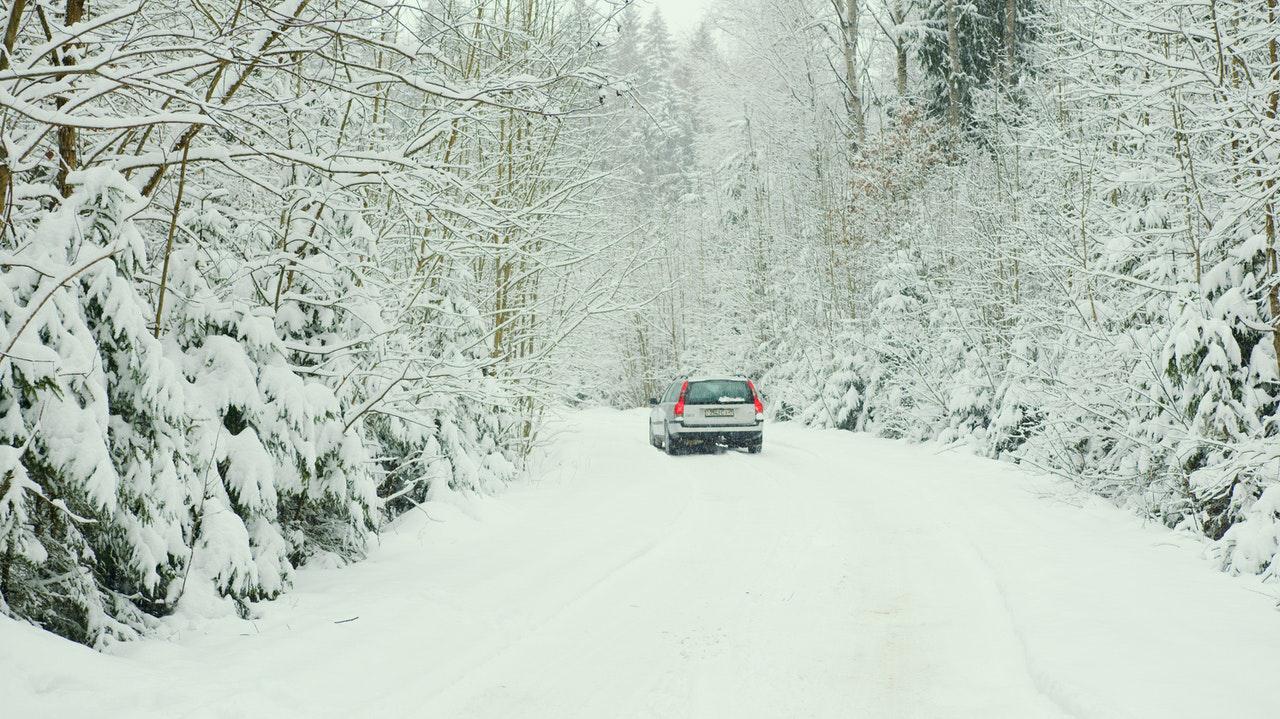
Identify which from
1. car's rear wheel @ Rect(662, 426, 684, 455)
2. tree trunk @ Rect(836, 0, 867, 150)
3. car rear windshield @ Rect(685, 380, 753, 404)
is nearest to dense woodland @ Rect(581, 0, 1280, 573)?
tree trunk @ Rect(836, 0, 867, 150)

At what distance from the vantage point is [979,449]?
16875 millimetres

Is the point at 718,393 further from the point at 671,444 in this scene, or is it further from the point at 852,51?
the point at 852,51

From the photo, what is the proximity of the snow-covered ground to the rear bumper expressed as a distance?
339 inches

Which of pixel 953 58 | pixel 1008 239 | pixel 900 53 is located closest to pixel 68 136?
pixel 1008 239

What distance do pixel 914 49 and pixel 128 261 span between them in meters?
25.7

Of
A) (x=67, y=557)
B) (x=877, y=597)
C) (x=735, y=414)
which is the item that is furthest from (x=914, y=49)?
(x=67, y=557)

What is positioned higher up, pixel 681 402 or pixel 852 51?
pixel 852 51

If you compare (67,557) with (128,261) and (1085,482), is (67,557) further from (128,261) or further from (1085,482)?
(1085,482)

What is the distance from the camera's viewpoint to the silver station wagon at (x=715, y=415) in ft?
60.4

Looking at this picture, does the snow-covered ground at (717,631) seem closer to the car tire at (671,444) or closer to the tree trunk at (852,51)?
the car tire at (671,444)

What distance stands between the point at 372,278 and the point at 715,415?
39.4 feet

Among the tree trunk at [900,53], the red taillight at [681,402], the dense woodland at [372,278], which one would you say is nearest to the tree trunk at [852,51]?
the tree trunk at [900,53]

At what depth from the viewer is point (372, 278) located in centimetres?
743

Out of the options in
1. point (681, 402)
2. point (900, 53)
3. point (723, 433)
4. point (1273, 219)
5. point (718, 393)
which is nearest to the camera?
point (1273, 219)
